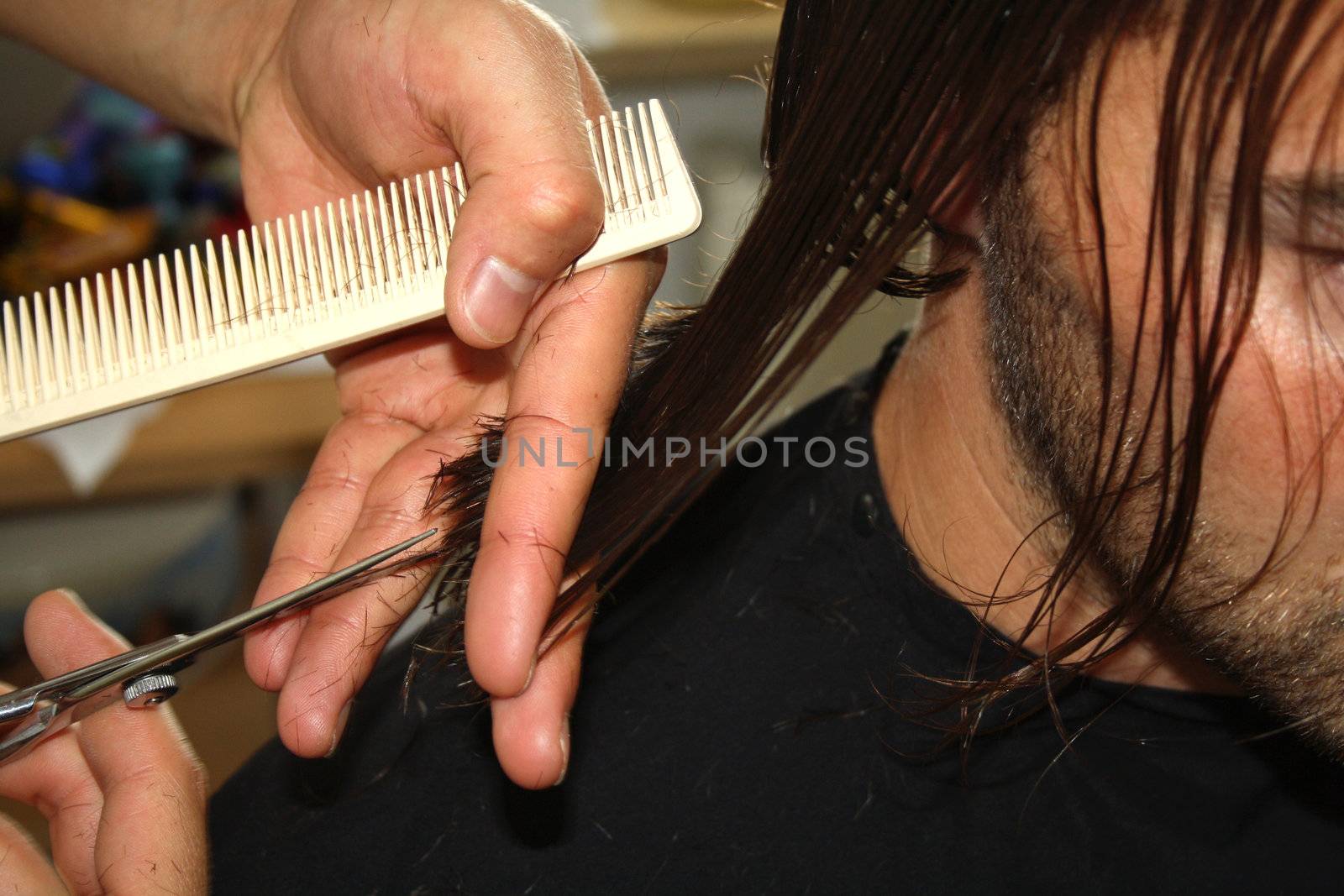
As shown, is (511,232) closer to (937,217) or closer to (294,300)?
(294,300)

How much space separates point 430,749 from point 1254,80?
29.9 inches

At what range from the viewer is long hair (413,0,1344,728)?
540 millimetres

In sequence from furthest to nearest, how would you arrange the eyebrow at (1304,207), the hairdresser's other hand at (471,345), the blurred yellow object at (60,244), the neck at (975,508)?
the blurred yellow object at (60,244) → the neck at (975,508) → the hairdresser's other hand at (471,345) → the eyebrow at (1304,207)

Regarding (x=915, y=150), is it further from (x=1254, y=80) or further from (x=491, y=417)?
(x=491, y=417)

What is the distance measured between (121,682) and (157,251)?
4.14 feet

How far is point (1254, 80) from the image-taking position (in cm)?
52

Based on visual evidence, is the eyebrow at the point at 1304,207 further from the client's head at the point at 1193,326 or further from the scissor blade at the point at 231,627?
the scissor blade at the point at 231,627

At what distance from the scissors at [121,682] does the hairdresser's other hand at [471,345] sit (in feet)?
0.16

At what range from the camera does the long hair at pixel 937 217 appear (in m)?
0.54

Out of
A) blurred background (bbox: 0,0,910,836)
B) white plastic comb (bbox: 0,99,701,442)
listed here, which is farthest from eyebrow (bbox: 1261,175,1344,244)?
blurred background (bbox: 0,0,910,836)

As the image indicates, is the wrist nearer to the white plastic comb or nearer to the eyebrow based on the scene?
the white plastic comb

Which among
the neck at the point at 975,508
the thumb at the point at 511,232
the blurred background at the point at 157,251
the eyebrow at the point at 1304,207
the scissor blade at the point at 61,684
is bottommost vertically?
the blurred background at the point at 157,251

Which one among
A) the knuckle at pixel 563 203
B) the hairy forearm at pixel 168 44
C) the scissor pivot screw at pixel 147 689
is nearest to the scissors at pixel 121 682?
the scissor pivot screw at pixel 147 689

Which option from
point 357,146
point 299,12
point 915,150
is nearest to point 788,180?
point 915,150
